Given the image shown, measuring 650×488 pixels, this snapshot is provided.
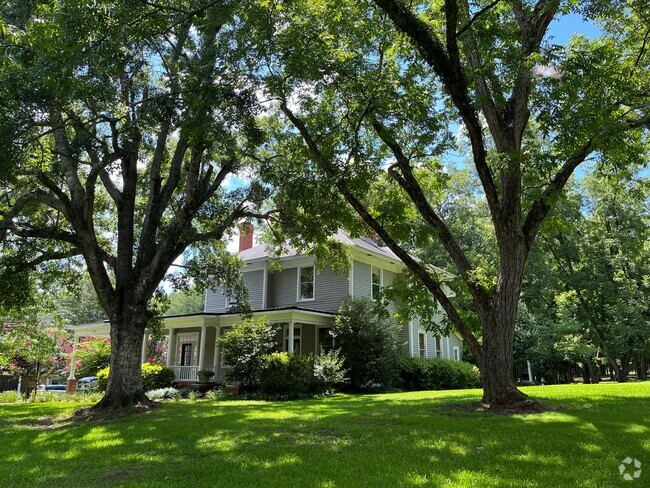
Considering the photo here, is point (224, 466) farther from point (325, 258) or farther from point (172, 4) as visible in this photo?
point (325, 258)

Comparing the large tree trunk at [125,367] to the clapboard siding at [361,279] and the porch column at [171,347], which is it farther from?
the porch column at [171,347]

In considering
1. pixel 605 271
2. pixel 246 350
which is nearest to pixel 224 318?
pixel 246 350

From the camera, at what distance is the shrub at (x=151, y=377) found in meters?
19.7

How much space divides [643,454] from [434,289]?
5.37 m

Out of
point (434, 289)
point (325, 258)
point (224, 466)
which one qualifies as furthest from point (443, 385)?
point (224, 466)

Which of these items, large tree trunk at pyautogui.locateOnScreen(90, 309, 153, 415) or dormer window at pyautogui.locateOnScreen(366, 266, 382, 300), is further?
dormer window at pyautogui.locateOnScreen(366, 266, 382, 300)

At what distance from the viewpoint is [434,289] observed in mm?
10477

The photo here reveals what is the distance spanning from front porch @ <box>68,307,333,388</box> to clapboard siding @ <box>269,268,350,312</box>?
43.0 inches

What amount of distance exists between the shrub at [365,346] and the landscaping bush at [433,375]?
123cm

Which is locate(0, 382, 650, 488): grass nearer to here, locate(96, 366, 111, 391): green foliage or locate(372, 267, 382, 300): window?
locate(96, 366, 111, 391): green foliage

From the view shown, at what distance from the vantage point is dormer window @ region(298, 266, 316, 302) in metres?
23.7

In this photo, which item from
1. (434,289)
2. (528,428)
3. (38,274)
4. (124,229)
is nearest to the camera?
(528,428)

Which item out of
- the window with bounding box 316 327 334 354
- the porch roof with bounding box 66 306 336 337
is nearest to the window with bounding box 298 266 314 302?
the window with bounding box 316 327 334 354

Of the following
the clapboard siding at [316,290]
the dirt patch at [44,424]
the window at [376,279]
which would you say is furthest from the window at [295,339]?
the dirt patch at [44,424]
